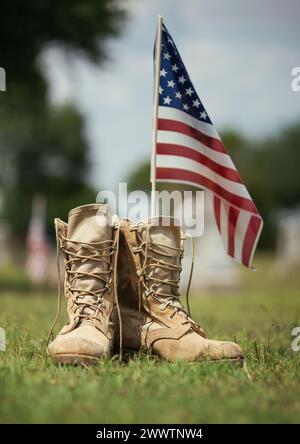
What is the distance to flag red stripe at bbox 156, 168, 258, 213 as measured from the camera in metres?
3.49

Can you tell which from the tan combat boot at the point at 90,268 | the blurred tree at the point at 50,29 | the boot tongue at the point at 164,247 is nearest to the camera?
the tan combat boot at the point at 90,268

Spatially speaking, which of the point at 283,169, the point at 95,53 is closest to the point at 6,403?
the point at 95,53

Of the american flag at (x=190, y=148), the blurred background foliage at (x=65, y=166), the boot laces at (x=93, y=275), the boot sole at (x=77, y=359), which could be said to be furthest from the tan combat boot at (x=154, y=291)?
the blurred background foliage at (x=65, y=166)

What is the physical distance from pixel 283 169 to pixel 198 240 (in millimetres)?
35948

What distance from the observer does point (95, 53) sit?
1284cm

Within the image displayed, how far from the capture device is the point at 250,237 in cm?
363

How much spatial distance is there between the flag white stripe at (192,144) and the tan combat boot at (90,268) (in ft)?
2.16

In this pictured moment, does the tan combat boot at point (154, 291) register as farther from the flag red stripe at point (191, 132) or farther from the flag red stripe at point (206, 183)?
the flag red stripe at point (191, 132)

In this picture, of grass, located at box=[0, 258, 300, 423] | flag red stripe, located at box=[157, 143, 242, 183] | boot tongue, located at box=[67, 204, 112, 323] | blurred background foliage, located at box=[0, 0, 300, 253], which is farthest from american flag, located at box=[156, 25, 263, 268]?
blurred background foliage, located at box=[0, 0, 300, 253]

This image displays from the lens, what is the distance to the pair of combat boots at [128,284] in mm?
2887
